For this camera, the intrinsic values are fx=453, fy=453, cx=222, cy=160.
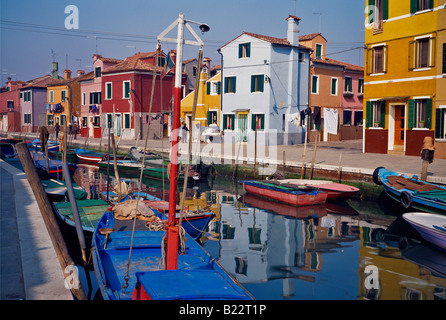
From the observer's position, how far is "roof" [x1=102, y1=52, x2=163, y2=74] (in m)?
41.0

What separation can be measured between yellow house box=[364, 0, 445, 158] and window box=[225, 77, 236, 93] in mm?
12282

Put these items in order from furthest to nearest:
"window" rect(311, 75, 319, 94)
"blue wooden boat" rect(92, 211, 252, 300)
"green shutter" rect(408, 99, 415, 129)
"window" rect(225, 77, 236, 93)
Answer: "window" rect(311, 75, 319, 94)
"window" rect(225, 77, 236, 93)
"green shutter" rect(408, 99, 415, 129)
"blue wooden boat" rect(92, 211, 252, 300)

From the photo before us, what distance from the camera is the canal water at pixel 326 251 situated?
8.40 metres

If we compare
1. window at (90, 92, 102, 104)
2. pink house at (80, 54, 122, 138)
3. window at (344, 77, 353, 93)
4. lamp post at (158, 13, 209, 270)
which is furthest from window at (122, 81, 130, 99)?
lamp post at (158, 13, 209, 270)

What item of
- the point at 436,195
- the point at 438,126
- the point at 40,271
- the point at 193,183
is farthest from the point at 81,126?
the point at 40,271

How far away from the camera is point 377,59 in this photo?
23469mm

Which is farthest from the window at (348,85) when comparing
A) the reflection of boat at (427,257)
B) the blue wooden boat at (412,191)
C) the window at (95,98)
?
Result: the reflection of boat at (427,257)

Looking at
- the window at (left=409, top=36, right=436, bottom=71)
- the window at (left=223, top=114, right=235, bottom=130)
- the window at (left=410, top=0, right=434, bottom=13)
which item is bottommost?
the window at (left=223, top=114, right=235, bottom=130)

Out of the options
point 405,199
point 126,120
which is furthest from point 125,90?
point 405,199

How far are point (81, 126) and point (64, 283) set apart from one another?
151 feet

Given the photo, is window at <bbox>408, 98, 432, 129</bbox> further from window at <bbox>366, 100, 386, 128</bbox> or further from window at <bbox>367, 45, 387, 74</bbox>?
window at <bbox>367, 45, 387, 74</bbox>

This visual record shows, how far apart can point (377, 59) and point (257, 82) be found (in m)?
10.7

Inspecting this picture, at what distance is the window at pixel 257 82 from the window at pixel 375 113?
9759mm

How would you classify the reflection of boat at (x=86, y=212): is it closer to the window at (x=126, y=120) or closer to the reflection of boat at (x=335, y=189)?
the reflection of boat at (x=335, y=189)
